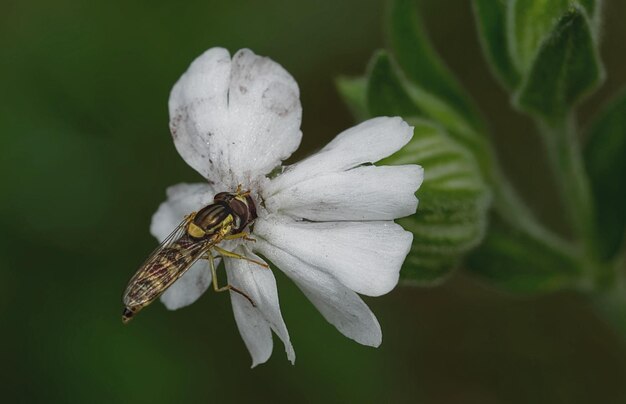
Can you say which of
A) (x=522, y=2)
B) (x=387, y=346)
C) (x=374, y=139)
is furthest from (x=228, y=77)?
(x=387, y=346)

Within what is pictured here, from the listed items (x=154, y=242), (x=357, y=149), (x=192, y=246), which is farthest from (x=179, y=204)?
(x=154, y=242)

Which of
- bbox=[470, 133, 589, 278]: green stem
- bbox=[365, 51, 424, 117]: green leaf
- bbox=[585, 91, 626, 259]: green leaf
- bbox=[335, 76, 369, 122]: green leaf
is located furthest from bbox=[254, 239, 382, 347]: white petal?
bbox=[585, 91, 626, 259]: green leaf

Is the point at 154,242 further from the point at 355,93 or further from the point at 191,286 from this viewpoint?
the point at 191,286

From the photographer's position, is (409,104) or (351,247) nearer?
(351,247)

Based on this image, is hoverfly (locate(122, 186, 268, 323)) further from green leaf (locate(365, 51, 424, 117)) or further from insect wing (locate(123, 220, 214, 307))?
green leaf (locate(365, 51, 424, 117))

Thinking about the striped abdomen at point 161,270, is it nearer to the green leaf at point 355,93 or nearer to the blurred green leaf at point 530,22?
the green leaf at point 355,93
